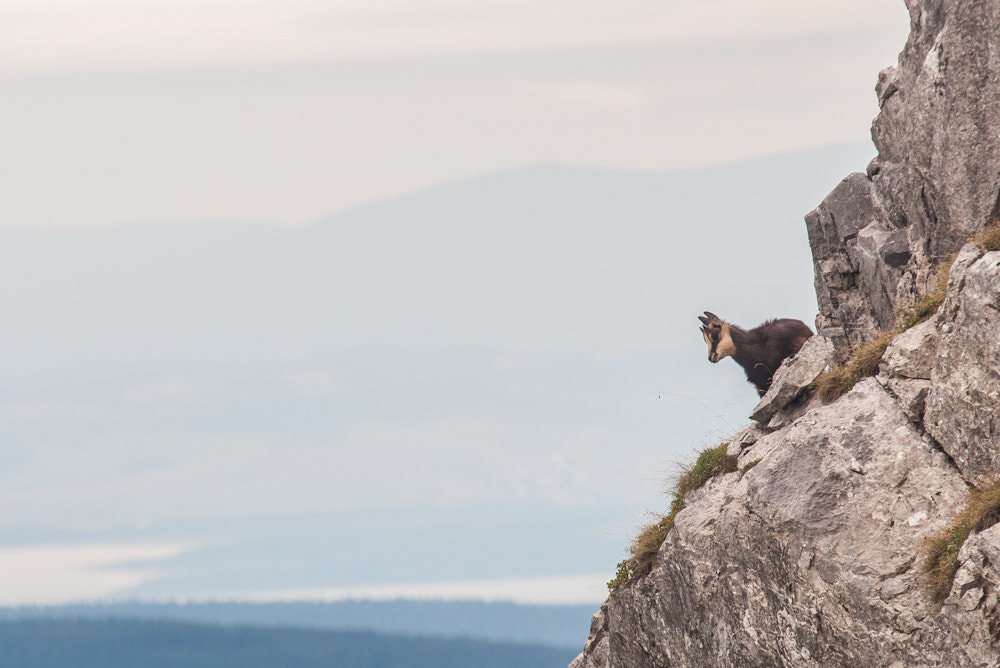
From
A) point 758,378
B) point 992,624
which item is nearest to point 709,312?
point 758,378

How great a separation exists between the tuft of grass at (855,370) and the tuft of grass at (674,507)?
2.99m

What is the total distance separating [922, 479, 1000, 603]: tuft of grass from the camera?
19203 millimetres

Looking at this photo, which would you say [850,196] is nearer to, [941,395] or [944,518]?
[941,395]

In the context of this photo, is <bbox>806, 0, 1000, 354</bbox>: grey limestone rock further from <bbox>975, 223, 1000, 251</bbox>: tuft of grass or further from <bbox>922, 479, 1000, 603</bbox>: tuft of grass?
<bbox>922, 479, 1000, 603</bbox>: tuft of grass

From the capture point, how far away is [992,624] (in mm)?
18359

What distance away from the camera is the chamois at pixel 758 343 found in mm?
29734

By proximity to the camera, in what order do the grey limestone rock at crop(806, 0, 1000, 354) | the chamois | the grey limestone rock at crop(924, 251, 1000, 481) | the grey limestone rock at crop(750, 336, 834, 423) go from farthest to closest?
the chamois
the grey limestone rock at crop(750, 336, 834, 423)
the grey limestone rock at crop(806, 0, 1000, 354)
the grey limestone rock at crop(924, 251, 1000, 481)

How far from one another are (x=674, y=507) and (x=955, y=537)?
8613mm

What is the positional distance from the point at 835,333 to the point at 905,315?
279 centimetres

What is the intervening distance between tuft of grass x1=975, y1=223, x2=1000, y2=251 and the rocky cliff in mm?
234

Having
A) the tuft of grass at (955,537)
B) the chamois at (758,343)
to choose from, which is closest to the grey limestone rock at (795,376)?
the chamois at (758,343)

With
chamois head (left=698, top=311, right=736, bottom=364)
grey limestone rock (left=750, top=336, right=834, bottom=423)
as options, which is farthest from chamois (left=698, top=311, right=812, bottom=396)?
Result: grey limestone rock (left=750, top=336, right=834, bottom=423)

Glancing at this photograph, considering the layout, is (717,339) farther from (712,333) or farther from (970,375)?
(970,375)

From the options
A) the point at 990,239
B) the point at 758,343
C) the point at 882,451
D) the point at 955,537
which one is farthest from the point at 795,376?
the point at 955,537
